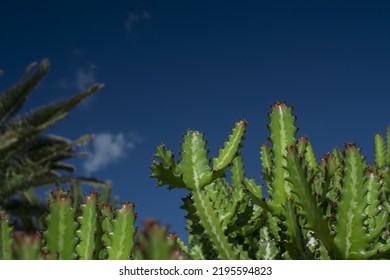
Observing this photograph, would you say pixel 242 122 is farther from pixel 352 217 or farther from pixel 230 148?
pixel 352 217

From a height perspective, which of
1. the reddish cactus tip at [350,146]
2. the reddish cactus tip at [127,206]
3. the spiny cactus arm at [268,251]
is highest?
the reddish cactus tip at [350,146]

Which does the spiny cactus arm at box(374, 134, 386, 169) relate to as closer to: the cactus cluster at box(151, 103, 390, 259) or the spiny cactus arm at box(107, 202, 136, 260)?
the cactus cluster at box(151, 103, 390, 259)

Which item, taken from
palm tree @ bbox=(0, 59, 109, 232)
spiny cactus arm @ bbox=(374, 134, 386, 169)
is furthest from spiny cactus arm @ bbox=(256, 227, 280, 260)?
palm tree @ bbox=(0, 59, 109, 232)

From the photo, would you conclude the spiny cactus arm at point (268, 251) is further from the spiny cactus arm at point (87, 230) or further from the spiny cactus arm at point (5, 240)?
the spiny cactus arm at point (5, 240)

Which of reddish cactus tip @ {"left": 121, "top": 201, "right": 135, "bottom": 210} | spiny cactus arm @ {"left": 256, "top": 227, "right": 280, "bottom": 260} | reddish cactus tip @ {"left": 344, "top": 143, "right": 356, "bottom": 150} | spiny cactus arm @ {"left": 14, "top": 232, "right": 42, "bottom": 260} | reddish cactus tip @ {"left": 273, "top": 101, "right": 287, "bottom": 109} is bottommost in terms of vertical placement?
spiny cactus arm @ {"left": 14, "top": 232, "right": 42, "bottom": 260}

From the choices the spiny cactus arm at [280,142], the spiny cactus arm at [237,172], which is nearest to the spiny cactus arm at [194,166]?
the spiny cactus arm at [280,142]
